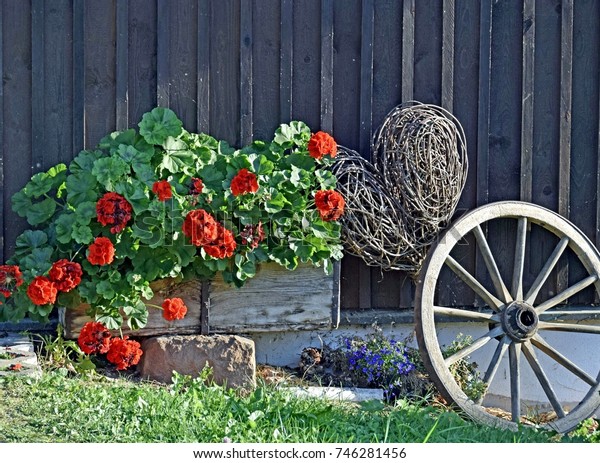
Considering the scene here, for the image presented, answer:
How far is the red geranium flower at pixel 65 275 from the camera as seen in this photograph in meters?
4.25

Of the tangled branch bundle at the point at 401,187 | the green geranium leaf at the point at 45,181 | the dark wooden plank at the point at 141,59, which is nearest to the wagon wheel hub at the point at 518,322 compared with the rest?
the tangled branch bundle at the point at 401,187

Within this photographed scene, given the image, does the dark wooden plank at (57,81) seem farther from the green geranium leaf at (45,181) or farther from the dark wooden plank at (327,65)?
the dark wooden plank at (327,65)

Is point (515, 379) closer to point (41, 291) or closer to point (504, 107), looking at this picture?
point (504, 107)

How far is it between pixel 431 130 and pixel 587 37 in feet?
4.09

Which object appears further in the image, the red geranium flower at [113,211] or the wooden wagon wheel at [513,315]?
the wooden wagon wheel at [513,315]

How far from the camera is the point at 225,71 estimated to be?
493 cm

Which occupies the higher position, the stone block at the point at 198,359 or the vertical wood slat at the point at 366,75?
the vertical wood slat at the point at 366,75

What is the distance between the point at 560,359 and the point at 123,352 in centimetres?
242

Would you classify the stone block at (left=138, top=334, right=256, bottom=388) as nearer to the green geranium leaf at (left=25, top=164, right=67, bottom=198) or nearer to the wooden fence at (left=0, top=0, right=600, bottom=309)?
the wooden fence at (left=0, top=0, right=600, bottom=309)

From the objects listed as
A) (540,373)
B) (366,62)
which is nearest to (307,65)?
(366,62)

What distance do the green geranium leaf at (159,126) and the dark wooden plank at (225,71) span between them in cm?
46

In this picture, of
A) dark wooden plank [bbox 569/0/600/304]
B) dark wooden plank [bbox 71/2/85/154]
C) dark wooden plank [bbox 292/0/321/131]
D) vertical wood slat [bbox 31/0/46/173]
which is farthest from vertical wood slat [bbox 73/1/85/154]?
dark wooden plank [bbox 569/0/600/304]

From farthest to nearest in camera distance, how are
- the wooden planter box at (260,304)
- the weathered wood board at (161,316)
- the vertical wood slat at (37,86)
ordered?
the vertical wood slat at (37,86), the wooden planter box at (260,304), the weathered wood board at (161,316)
